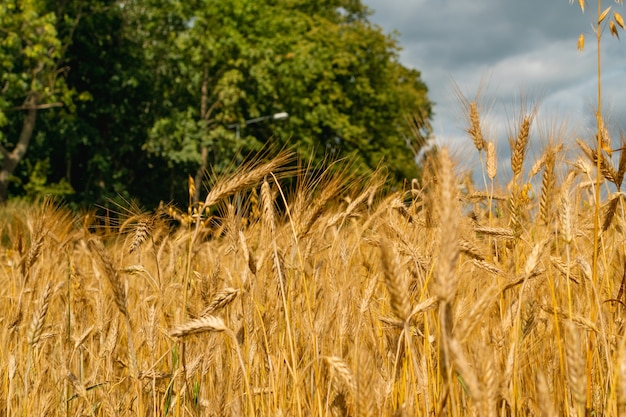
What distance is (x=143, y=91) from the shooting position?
23.5 metres

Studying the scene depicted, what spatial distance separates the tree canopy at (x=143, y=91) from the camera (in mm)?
19734

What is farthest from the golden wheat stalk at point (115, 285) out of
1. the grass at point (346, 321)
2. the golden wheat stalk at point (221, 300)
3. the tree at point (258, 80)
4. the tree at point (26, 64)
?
the tree at point (258, 80)

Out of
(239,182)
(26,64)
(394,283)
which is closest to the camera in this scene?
(394,283)

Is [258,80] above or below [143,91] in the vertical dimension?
above

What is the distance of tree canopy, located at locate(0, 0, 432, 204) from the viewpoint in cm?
1973

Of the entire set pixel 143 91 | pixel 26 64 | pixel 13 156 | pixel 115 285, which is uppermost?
pixel 143 91

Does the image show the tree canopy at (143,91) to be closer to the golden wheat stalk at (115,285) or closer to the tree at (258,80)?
the tree at (258,80)

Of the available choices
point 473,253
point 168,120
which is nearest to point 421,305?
point 473,253

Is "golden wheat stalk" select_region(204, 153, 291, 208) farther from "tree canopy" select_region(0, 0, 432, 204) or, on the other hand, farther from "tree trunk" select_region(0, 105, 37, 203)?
"tree trunk" select_region(0, 105, 37, 203)

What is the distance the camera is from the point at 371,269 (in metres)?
2.83

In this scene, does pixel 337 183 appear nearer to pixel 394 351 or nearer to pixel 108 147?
pixel 394 351

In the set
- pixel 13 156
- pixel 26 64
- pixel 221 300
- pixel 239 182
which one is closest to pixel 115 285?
pixel 221 300

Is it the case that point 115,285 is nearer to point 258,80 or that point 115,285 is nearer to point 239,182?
point 239,182

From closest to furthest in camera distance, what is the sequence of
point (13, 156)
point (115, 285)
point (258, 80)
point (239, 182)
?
point (115, 285) → point (239, 182) → point (13, 156) → point (258, 80)
